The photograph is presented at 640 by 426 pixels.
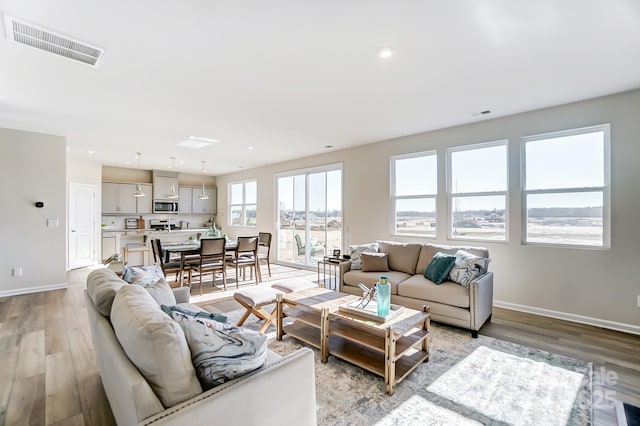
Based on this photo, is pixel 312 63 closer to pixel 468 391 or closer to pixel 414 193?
pixel 468 391

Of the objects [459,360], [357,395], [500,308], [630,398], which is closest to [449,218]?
[500,308]

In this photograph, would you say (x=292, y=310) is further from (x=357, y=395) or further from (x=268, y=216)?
(x=268, y=216)

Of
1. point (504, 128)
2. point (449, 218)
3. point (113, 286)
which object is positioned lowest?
point (113, 286)

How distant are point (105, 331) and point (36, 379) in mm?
1602

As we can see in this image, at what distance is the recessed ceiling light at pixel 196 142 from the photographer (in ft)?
17.7

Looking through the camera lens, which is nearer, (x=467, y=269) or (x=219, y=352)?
(x=219, y=352)

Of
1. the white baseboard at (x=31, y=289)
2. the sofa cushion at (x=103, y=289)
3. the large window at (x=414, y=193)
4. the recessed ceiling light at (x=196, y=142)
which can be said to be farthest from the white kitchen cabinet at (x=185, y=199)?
the sofa cushion at (x=103, y=289)

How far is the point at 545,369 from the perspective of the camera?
8.18 feet

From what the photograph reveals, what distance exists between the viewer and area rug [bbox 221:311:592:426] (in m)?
1.92

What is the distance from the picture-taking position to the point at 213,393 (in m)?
1.11

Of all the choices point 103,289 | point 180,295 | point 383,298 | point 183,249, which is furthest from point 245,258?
point 103,289

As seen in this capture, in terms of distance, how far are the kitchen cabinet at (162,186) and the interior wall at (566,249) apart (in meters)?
6.81

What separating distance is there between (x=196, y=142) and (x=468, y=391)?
559 cm

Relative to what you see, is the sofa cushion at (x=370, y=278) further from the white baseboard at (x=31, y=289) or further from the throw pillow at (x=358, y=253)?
the white baseboard at (x=31, y=289)
